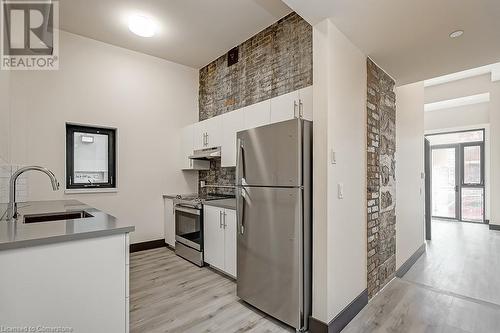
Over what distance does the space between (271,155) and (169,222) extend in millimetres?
2731

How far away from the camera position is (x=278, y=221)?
7.09 feet

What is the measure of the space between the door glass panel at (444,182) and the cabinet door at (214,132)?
7370mm

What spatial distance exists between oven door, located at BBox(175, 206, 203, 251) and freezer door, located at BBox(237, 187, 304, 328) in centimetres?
109

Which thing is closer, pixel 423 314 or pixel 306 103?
pixel 423 314

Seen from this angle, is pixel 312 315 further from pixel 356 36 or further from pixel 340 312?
pixel 356 36

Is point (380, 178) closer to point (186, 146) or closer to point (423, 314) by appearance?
point (423, 314)

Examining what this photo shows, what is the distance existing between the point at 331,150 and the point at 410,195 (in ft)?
8.09

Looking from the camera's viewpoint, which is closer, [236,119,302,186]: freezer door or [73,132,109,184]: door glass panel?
[236,119,302,186]: freezer door

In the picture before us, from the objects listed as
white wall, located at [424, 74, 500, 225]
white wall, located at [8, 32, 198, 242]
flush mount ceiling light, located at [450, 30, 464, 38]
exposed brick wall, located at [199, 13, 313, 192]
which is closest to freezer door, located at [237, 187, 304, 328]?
exposed brick wall, located at [199, 13, 313, 192]

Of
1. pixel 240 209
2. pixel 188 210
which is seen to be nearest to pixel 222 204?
pixel 240 209

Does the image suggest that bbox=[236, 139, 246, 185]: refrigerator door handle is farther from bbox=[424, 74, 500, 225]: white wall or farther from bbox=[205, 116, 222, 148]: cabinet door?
bbox=[424, 74, 500, 225]: white wall

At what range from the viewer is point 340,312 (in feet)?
6.89

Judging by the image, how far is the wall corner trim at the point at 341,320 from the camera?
6.43 ft

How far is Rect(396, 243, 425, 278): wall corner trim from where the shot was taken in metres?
3.30
